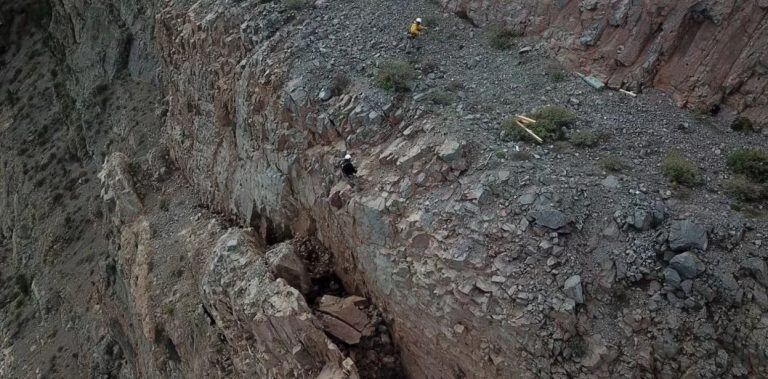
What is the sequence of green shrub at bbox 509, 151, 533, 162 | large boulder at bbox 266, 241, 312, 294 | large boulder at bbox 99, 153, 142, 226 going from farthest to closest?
large boulder at bbox 99, 153, 142, 226 < large boulder at bbox 266, 241, 312, 294 < green shrub at bbox 509, 151, 533, 162

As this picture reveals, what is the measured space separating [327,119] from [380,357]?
5.29 m

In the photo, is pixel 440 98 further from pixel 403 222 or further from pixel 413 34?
pixel 403 222

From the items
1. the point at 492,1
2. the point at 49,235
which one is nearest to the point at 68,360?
the point at 49,235

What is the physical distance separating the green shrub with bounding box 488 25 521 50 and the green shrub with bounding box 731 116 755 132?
199 inches

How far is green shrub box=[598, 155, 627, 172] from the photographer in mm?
10547

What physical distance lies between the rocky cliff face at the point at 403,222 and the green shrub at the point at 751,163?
0.74 ft

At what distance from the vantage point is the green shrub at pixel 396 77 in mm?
12974

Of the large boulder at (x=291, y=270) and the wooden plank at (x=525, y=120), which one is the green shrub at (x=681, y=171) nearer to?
the wooden plank at (x=525, y=120)

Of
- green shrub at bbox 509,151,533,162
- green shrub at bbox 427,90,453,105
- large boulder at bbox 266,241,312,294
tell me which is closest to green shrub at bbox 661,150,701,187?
green shrub at bbox 509,151,533,162

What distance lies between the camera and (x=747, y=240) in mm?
9172

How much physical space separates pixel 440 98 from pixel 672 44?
4.71 m

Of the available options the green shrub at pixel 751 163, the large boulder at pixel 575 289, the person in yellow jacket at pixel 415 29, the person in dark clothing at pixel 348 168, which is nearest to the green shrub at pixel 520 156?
the large boulder at pixel 575 289

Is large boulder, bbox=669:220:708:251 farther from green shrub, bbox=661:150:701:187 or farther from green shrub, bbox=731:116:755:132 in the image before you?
green shrub, bbox=731:116:755:132

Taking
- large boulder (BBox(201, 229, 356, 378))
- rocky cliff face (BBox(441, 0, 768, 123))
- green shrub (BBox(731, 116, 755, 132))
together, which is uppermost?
rocky cliff face (BBox(441, 0, 768, 123))
